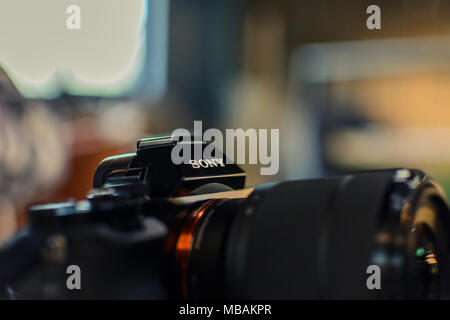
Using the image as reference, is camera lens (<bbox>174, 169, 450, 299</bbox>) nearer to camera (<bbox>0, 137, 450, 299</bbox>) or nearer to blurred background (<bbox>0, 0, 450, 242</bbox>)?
camera (<bbox>0, 137, 450, 299</bbox>)

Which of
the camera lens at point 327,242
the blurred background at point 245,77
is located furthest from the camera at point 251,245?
the blurred background at point 245,77

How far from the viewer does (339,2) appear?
239cm

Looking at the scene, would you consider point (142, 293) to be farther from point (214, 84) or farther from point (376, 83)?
point (214, 84)

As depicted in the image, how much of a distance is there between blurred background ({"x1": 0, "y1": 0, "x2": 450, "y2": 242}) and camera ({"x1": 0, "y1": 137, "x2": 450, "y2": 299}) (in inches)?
34.0

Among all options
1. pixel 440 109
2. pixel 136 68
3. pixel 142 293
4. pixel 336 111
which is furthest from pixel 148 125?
pixel 142 293

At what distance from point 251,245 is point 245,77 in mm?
2179

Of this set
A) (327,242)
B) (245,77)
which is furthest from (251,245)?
(245,77)

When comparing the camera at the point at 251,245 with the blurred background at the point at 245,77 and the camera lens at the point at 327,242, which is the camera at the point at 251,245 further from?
the blurred background at the point at 245,77

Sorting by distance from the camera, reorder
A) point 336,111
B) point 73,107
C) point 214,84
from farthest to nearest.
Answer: point 214,84
point 336,111
point 73,107

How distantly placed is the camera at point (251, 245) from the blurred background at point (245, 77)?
34.0 inches

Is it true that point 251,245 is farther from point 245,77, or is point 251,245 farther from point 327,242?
point 245,77
